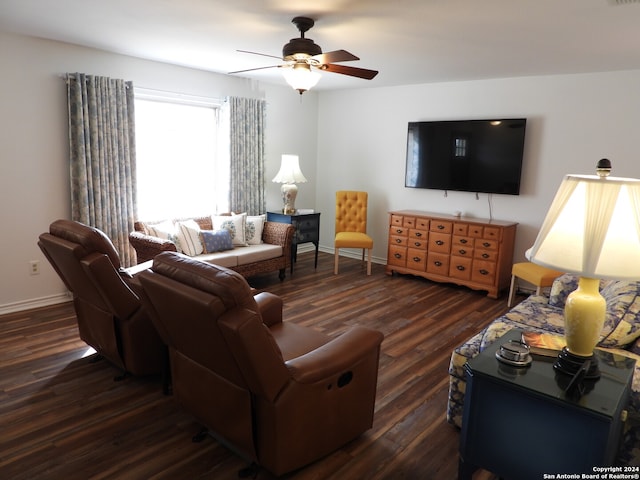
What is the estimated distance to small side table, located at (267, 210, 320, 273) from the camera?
590 cm

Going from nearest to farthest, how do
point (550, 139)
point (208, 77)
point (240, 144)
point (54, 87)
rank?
point (54, 87) < point (550, 139) < point (208, 77) < point (240, 144)

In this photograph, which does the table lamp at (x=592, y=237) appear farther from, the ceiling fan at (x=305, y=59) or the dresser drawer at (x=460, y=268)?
the dresser drawer at (x=460, y=268)

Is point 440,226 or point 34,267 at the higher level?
→ point 440,226

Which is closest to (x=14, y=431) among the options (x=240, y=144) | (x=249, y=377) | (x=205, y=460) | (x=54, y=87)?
(x=205, y=460)

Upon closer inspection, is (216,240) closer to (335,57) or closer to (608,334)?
(335,57)

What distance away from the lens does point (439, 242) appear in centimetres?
542

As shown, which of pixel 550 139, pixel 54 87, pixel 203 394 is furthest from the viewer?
pixel 550 139

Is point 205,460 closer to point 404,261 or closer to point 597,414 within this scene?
point 597,414

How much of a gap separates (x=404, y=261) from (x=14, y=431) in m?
4.38

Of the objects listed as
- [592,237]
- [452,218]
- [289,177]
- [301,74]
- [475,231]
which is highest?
[301,74]

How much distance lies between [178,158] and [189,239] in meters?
1.20

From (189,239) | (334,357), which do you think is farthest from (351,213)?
(334,357)

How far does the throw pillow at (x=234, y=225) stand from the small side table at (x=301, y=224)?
27.2 inches

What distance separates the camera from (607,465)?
5.67ft
